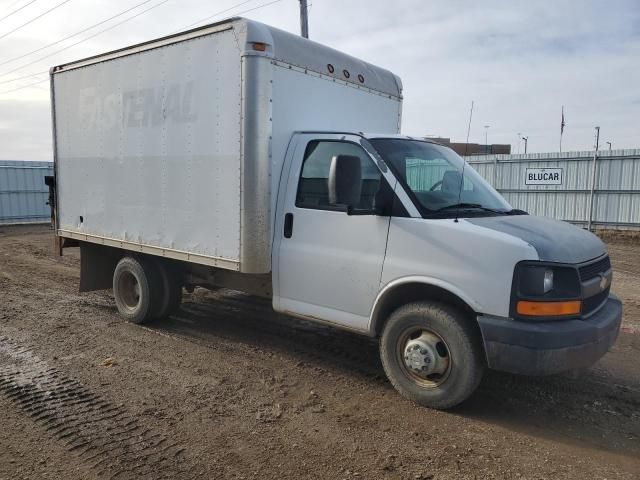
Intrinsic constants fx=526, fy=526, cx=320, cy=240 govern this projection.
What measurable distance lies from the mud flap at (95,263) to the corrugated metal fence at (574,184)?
609 inches

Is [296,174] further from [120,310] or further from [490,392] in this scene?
[120,310]

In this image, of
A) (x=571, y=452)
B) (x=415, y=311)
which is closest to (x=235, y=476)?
(x=415, y=311)

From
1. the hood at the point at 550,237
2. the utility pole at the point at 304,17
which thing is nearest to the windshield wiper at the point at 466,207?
the hood at the point at 550,237

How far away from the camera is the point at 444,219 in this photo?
4.18 meters

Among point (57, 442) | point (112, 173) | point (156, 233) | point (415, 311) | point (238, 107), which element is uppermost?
point (238, 107)

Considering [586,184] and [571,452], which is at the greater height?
[586,184]

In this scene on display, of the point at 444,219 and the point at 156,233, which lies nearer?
the point at 444,219

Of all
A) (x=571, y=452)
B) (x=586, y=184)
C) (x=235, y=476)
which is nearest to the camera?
(x=235, y=476)

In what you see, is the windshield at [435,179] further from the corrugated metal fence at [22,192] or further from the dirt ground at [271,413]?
the corrugated metal fence at [22,192]

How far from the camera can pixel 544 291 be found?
375cm

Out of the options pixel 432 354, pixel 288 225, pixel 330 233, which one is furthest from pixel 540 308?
pixel 288 225

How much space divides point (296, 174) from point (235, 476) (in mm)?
2701

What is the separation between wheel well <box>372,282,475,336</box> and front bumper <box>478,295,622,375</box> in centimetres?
30

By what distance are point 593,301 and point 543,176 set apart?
51.4 feet
